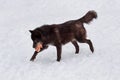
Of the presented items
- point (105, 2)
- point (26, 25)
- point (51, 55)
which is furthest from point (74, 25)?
point (105, 2)

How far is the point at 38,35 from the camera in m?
10.3

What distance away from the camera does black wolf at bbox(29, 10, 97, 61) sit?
10.4 metres

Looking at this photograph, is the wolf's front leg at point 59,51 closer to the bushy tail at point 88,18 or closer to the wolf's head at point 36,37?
the wolf's head at point 36,37

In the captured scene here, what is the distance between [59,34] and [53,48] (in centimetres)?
165

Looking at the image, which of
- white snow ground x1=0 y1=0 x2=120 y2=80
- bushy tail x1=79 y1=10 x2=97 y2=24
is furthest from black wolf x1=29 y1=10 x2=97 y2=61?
white snow ground x1=0 y1=0 x2=120 y2=80

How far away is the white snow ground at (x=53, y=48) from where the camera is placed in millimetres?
10156

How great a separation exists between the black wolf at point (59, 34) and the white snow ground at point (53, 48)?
49 centimetres

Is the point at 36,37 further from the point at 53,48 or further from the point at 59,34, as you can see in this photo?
the point at 53,48

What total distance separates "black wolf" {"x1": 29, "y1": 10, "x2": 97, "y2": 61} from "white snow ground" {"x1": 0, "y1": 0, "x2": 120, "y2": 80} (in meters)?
0.49

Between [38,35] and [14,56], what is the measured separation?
1780 millimetres

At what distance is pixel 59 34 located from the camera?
10.8 meters

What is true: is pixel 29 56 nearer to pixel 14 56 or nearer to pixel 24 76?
pixel 14 56

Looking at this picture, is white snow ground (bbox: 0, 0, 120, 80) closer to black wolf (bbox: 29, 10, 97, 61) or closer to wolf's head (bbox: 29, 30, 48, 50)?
black wolf (bbox: 29, 10, 97, 61)

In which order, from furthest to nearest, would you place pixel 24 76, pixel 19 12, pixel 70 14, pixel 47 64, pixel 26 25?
1. pixel 19 12
2. pixel 70 14
3. pixel 26 25
4. pixel 47 64
5. pixel 24 76
